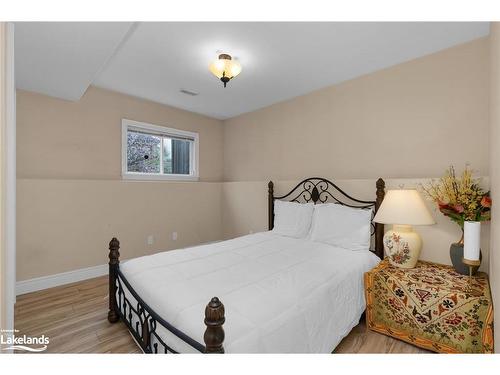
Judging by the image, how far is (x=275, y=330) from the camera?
1229 mm

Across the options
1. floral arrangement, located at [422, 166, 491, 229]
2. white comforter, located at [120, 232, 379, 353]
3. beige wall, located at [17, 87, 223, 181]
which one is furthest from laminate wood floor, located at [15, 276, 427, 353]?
beige wall, located at [17, 87, 223, 181]

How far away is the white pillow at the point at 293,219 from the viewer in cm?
292

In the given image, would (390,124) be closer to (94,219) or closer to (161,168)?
(161,168)

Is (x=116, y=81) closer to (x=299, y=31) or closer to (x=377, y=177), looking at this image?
(x=299, y=31)

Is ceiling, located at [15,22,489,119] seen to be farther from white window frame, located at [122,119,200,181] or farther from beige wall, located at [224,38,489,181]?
white window frame, located at [122,119,200,181]

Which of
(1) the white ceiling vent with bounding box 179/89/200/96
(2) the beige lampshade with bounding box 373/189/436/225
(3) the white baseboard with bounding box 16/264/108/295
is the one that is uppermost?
(1) the white ceiling vent with bounding box 179/89/200/96

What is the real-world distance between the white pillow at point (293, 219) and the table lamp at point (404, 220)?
0.90 metres

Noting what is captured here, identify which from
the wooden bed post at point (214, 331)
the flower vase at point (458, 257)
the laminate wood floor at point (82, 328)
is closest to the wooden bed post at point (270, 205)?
the laminate wood floor at point (82, 328)

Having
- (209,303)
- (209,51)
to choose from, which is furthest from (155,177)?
(209,303)

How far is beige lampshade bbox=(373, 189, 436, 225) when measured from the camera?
1996mm

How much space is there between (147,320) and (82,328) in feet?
3.05

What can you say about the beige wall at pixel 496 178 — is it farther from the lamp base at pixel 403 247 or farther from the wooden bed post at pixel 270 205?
the wooden bed post at pixel 270 205

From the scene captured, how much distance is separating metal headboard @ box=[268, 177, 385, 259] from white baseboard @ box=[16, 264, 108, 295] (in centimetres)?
241

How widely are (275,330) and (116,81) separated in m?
3.33
